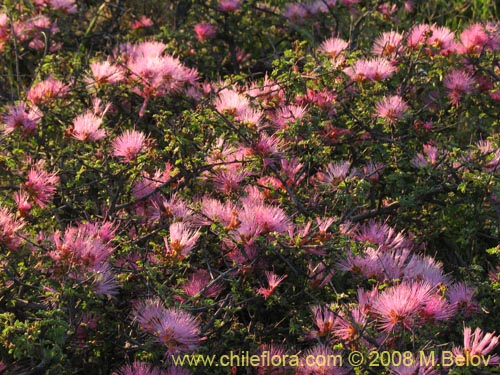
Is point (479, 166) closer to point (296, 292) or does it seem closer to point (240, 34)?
point (296, 292)

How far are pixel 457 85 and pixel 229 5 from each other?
3.83ft

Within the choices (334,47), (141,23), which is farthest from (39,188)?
(141,23)

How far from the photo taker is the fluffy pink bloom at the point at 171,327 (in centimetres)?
188

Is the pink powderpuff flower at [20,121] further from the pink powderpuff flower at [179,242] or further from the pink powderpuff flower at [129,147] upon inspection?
the pink powderpuff flower at [179,242]

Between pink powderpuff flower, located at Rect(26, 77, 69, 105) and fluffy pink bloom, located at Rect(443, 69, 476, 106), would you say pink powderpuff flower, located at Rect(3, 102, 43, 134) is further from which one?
fluffy pink bloom, located at Rect(443, 69, 476, 106)

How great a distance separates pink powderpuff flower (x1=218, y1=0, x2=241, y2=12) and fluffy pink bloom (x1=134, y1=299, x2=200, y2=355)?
1.98 meters

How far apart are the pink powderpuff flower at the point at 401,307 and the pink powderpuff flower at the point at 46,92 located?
56.7 inches

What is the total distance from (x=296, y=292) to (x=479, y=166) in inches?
28.6

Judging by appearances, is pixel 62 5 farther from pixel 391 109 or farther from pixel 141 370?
pixel 141 370

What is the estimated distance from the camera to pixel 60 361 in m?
1.87

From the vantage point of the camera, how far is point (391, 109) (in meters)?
2.70

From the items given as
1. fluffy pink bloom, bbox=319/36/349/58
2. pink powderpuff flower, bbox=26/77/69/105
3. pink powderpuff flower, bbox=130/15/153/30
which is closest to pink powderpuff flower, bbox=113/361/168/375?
pink powderpuff flower, bbox=26/77/69/105

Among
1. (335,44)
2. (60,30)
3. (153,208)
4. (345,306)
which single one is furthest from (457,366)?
(60,30)

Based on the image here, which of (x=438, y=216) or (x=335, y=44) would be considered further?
(x=335, y=44)
